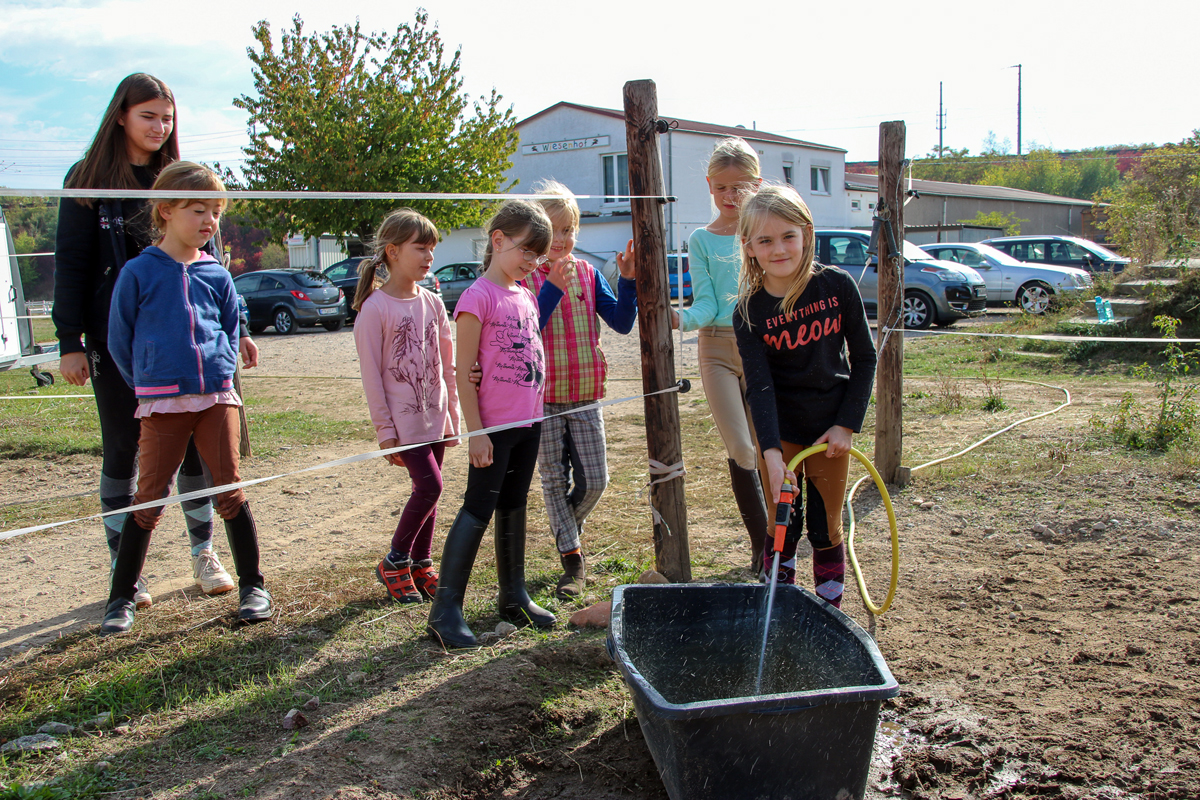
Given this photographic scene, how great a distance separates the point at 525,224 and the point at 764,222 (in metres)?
0.83

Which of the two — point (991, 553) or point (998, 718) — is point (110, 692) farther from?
point (991, 553)

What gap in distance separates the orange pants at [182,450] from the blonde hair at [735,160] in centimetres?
208

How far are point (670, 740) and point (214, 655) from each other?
5.91 feet

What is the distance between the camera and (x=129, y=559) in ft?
10.0

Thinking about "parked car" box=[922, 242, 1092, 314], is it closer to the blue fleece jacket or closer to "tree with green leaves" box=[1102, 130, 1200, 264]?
"tree with green leaves" box=[1102, 130, 1200, 264]

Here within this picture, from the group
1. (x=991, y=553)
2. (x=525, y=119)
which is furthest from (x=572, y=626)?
(x=525, y=119)

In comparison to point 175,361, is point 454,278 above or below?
above

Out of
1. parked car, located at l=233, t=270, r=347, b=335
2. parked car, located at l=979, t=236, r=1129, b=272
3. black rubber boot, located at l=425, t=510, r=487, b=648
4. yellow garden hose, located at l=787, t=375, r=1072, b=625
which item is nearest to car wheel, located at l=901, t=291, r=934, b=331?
parked car, located at l=979, t=236, r=1129, b=272

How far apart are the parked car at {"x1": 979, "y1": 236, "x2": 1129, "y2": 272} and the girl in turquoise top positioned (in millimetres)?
15465

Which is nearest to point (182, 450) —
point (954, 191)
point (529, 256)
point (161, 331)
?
point (161, 331)

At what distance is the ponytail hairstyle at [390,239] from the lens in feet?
10.6

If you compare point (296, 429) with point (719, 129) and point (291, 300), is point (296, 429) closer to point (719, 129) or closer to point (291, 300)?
point (291, 300)

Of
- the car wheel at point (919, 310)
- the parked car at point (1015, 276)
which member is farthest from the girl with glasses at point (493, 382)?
the parked car at point (1015, 276)

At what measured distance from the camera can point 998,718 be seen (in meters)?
2.51
